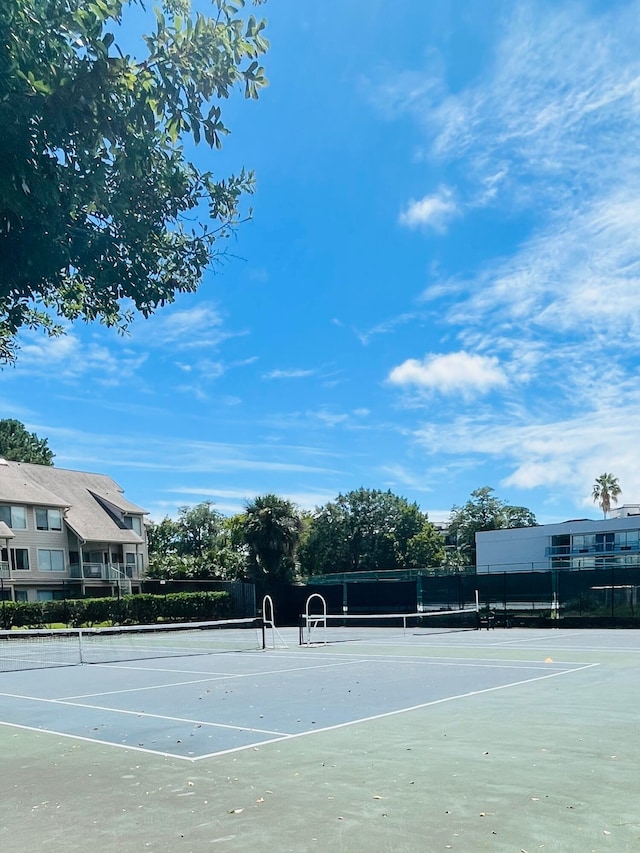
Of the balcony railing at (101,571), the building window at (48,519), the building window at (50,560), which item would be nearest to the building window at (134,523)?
the balcony railing at (101,571)

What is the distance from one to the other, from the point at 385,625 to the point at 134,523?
23422mm

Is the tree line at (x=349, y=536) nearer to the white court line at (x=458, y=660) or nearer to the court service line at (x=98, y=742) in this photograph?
the white court line at (x=458, y=660)

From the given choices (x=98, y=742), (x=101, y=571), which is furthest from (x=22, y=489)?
(x=98, y=742)

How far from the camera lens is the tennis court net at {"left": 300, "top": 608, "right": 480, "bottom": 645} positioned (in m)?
27.2

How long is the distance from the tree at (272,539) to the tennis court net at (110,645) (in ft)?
30.8

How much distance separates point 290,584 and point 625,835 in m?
38.5

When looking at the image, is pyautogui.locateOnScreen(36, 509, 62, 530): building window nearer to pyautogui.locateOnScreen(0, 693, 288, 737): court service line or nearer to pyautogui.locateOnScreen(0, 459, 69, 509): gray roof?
pyautogui.locateOnScreen(0, 459, 69, 509): gray roof

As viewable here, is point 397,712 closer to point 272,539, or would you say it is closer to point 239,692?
point 239,692

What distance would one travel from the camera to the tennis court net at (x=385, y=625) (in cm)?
2722

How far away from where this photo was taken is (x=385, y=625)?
34750 millimetres

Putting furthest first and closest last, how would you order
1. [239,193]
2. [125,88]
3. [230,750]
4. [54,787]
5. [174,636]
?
[174,636] → [230,750] → [54,787] → [239,193] → [125,88]

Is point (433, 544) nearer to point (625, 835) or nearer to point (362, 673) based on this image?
point (362, 673)

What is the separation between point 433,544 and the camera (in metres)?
75.5

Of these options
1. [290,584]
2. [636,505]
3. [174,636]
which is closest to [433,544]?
[636,505]
